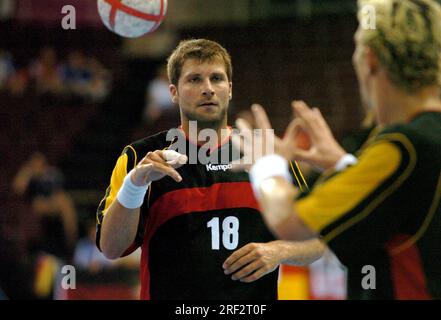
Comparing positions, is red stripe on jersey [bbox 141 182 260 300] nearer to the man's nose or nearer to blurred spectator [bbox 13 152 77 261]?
the man's nose

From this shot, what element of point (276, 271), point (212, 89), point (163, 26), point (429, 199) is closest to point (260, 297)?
point (276, 271)

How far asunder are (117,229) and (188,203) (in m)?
0.42

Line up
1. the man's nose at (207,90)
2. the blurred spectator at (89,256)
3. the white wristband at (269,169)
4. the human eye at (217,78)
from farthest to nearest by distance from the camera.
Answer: the blurred spectator at (89,256) → the human eye at (217,78) → the man's nose at (207,90) → the white wristband at (269,169)

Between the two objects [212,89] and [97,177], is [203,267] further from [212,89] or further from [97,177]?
[97,177]

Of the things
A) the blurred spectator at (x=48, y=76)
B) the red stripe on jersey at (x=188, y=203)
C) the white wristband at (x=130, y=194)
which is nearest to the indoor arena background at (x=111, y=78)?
the blurred spectator at (x=48, y=76)

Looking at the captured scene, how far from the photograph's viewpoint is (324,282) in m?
9.67

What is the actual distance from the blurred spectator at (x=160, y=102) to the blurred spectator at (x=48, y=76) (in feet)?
5.96

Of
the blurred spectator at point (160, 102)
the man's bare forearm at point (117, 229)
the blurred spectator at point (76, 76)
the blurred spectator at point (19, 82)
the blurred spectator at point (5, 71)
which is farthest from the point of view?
the blurred spectator at point (5, 71)

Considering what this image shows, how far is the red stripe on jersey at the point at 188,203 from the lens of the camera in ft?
13.8

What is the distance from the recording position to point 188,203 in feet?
13.8

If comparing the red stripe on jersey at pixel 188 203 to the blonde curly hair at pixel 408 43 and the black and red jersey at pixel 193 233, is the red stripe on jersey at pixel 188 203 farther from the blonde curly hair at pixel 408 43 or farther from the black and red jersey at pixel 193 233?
the blonde curly hair at pixel 408 43

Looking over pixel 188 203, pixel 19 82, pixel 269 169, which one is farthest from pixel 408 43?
pixel 19 82

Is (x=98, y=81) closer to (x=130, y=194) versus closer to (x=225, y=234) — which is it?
(x=225, y=234)

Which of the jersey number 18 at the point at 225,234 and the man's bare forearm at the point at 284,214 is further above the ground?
the jersey number 18 at the point at 225,234
